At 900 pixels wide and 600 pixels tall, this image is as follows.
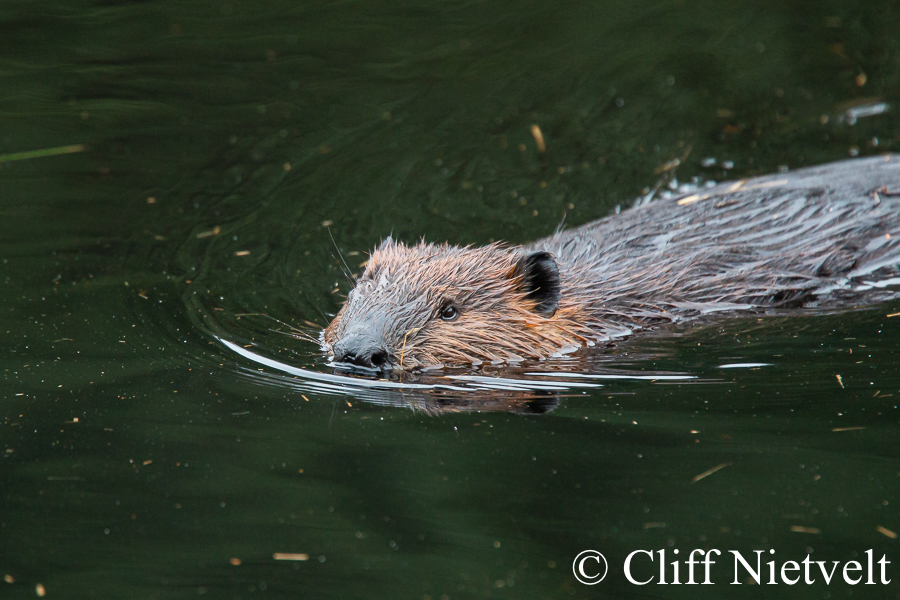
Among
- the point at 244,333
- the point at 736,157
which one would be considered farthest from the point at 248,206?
the point at 736,157

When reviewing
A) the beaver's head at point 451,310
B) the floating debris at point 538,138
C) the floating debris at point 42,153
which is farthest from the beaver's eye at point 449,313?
the floating debris at point 42,153

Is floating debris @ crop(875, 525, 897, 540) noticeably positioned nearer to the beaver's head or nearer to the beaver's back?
the beaver's head

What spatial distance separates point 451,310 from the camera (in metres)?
5.39

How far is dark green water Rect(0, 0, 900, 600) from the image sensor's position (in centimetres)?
355

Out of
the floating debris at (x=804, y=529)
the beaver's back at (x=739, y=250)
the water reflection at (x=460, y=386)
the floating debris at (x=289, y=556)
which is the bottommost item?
the floating debris at (x=289, y=556)

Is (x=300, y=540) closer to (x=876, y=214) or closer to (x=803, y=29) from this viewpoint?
(x=876, y=214)

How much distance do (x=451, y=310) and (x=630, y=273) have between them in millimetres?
1175

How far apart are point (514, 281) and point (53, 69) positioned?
558 centimetres

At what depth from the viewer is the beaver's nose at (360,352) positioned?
484 cm

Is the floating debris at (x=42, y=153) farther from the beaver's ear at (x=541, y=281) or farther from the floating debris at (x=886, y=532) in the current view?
the floating debris at (x=886, y=532)

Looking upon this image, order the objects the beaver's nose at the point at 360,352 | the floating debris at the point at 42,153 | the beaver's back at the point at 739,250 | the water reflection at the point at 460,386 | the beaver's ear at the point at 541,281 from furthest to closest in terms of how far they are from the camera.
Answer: the floating debris at the point at 42,153 < the beaver's back at the point at 739,250 < the beaver's ear at the point at 541,281 < the beaver's nose at the point at 360,352 < the water reflection at the point at 460,386

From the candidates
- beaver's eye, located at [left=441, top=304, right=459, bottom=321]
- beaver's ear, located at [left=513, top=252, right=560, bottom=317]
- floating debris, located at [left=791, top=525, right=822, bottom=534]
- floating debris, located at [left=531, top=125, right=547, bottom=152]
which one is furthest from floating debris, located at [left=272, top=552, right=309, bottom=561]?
floating debris, located at [left=531, top=125, right=547, bottom=152]

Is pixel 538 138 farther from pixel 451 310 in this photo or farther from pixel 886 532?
pixel 886 532

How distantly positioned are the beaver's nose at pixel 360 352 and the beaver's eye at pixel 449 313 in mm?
549
